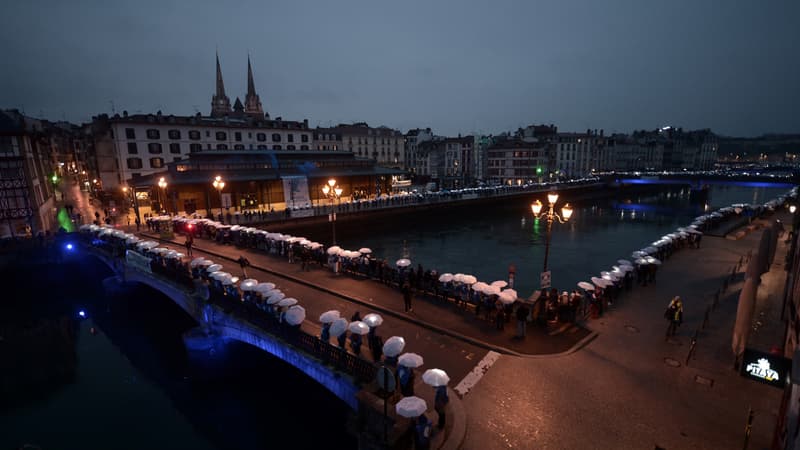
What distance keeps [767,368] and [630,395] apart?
12.7 feet

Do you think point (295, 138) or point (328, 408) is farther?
point (295, 138)

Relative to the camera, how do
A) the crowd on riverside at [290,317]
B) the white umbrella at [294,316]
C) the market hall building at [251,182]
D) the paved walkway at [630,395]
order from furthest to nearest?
the market hall building at [251,182], the white umbrella at [294,316], the crowd on riverside at [290,317], the paved walkway at [630,395]

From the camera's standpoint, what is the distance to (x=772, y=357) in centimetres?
1057

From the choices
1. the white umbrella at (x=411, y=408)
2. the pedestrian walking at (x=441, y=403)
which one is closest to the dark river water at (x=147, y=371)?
the pedestrian walking at (x=441, y=403)

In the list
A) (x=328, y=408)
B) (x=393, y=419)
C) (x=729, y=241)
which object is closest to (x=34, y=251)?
(x=328, y=408)

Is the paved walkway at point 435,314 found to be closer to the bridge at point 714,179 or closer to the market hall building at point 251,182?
the market hall building at point 251,182

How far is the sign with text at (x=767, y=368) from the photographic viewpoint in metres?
10.5

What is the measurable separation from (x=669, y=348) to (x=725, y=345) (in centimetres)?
261

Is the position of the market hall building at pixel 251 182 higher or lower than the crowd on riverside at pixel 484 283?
higher

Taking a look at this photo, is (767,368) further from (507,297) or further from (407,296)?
(407,296)

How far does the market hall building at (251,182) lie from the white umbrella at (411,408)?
147ft

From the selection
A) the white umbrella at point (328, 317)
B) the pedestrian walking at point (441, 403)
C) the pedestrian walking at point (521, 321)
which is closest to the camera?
the pedestrian walking at point (441, 403)

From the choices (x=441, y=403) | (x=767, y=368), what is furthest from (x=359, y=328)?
(x=767, y=368)

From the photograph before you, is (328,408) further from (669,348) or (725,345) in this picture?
(725,345)
